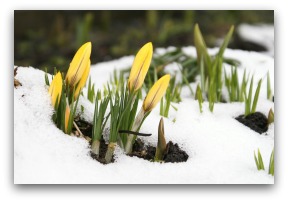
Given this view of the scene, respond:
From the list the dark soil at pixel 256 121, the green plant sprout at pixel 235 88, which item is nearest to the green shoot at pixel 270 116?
the dark soil at pixel 256 121

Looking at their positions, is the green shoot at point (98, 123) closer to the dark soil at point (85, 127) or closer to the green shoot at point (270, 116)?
the dark soil at point (85, 127)

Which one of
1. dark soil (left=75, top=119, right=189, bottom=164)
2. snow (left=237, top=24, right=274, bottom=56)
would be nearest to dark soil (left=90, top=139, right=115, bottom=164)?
dark soil (left=75, top=119, right=189, bottom=164)

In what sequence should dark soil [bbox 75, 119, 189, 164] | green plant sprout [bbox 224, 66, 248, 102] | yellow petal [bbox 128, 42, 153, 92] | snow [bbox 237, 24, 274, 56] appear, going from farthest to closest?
snow [bbox 237, 24, 274, 56] < green plant sprout [bbox 224, 66, 248, 102] < dark soil [bbox 75, 119, 189, 164] < yellow petal [bbox 128, 42, 153, 92]

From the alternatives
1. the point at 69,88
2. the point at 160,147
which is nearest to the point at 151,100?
the point at 160,147

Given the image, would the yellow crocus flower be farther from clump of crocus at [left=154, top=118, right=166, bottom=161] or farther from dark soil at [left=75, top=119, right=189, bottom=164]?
clump of crocus at [left=154, top=118, right=166, bottom=161]

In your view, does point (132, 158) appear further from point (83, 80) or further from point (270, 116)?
point (270, 116)
